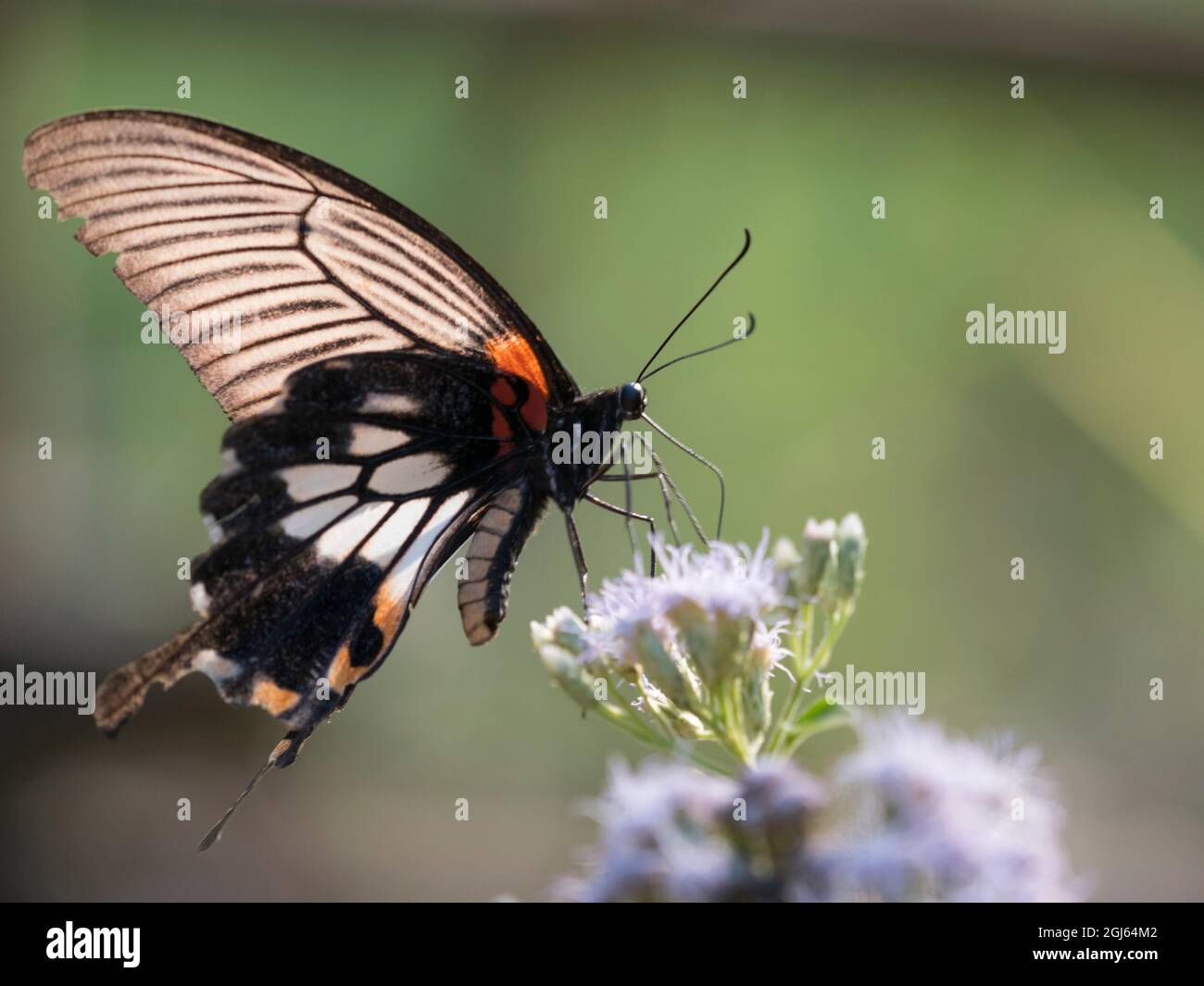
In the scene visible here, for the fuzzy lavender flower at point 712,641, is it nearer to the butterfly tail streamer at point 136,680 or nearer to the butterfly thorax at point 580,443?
the butterfly thorax at point 580,443

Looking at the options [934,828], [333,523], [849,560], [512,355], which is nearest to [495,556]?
[333,523]

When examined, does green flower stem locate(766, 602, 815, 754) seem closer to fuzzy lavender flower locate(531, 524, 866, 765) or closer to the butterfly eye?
fuzzy lavender flower locate(531, 524, 866, 765)

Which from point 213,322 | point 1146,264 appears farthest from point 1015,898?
point 1146,264

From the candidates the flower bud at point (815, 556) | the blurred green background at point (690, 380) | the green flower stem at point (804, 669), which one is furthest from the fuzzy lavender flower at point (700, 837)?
the blurred green background at point (690, 380)

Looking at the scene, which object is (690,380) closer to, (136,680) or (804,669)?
(804,669)

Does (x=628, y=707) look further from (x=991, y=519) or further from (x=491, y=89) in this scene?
(x=491, y=89)

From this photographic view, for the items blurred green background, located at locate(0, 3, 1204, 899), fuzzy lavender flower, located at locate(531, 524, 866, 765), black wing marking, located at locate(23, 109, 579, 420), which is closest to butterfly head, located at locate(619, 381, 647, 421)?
black wing marking, located at locate(23, 109, 579, 420)

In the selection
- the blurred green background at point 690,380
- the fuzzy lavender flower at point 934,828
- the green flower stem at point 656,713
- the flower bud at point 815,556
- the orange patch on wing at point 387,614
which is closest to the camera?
the fuzzy lavender flower at point 934,828
